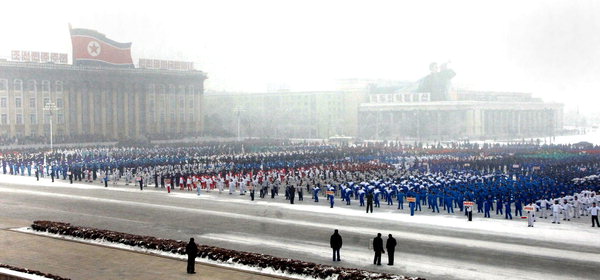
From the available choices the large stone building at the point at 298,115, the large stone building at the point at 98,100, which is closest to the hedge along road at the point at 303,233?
the large stone building at the point at 98,100

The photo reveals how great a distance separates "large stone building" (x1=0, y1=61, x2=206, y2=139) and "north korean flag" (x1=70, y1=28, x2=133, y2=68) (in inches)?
43.3

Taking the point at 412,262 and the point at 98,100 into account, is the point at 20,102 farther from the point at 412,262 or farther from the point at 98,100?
the point at 412,262

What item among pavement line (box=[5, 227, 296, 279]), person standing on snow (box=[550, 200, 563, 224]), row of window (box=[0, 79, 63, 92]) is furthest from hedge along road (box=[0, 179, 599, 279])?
row of window (box=[0, 79, 63, 92])

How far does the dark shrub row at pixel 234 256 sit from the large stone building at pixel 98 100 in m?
69.3

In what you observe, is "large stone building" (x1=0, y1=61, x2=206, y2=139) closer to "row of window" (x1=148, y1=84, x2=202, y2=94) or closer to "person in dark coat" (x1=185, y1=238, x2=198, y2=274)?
"row of window" (x1=148, y1=84, x2=202, y2=94)

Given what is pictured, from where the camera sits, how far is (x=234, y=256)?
63.3ft

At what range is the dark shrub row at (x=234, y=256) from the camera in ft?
56.8

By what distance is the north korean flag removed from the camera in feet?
Answer: 302

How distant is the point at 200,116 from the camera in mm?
114250

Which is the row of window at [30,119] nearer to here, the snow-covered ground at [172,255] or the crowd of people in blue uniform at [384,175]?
the crowd of people in blue uniform at [384,175]

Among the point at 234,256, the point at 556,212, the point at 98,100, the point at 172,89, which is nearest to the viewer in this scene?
the point at 234,256

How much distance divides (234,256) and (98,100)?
8593 centimetres

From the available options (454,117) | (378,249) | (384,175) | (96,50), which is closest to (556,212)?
(378,249)

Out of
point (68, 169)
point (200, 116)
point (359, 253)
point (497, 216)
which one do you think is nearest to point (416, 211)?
point (497, 216)
